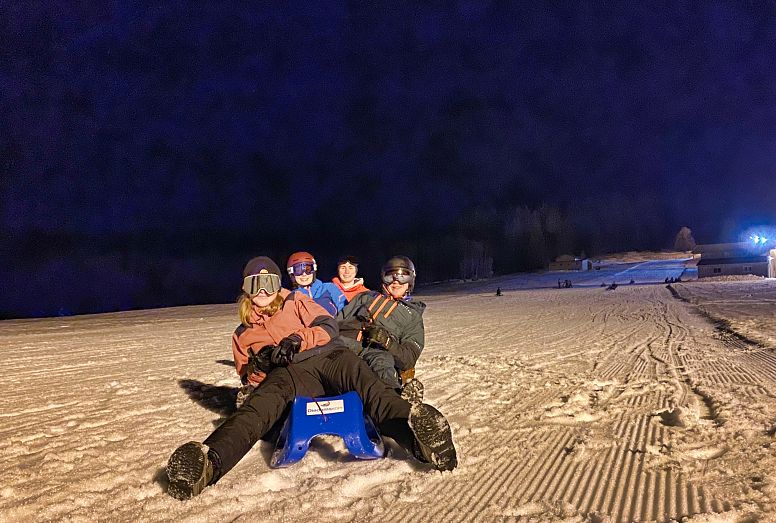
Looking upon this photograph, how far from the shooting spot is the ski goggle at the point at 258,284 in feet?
13.4

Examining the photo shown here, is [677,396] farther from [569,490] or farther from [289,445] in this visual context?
[289,445]

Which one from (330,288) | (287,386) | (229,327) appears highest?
(330,288)

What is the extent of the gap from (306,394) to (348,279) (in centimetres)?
262

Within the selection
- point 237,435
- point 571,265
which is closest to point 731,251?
point 571,265

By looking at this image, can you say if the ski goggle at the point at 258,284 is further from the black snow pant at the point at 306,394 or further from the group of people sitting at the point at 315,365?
the black snow pant at the point at 306,394

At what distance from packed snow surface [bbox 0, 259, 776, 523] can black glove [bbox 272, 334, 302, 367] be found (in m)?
0.65

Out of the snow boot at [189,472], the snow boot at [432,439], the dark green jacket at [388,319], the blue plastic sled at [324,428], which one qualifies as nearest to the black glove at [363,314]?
the dark green jacket at [388,319]

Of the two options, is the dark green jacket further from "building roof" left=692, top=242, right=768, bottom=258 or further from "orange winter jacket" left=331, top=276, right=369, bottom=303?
"building roof" left=692, top=242, right=768, bottom=258

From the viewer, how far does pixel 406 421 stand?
3332 millimetres

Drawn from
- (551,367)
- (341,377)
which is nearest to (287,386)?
(341,377)

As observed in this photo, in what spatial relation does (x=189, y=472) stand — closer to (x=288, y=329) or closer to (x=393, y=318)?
(x=288, y=329)

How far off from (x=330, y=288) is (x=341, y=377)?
2467 millimetres

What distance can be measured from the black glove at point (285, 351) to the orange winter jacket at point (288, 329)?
0.61ft

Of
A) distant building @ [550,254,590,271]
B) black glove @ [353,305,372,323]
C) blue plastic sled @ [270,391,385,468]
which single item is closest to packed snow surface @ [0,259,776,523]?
blue plastic sled @ [270,391,385,468]
